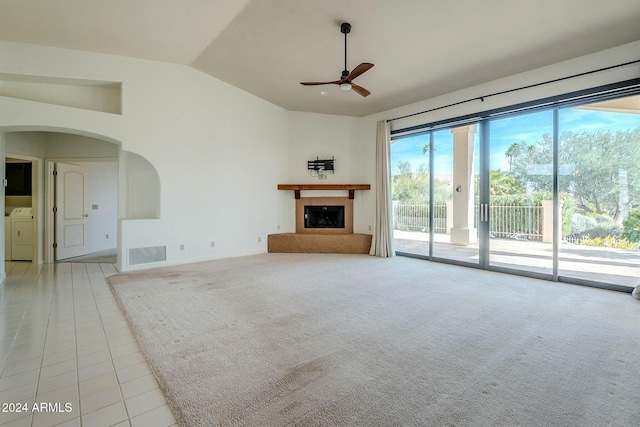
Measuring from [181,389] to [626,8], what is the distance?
5267mm

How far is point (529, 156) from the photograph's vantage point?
15.0 feet

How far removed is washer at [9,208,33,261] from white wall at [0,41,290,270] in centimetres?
253

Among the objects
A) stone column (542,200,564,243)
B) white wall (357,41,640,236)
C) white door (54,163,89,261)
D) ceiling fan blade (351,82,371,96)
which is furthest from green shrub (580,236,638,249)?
white door (54,163,89,261)

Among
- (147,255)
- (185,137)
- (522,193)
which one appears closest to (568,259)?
(522,193)

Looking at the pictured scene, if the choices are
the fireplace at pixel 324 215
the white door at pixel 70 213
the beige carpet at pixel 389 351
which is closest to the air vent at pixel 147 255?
the beige carpet at pixel 389 351

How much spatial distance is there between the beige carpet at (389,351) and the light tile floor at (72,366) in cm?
14

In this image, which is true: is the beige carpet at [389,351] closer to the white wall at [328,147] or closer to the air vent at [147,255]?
the air vent at [147,255]

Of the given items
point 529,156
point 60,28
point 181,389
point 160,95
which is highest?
point 60,28

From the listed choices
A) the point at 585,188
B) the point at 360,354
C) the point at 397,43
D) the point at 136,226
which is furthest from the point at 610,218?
the point at 136,226

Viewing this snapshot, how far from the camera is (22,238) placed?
5770 mm

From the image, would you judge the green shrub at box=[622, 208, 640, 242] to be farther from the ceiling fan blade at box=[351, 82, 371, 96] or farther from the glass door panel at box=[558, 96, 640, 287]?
the ceiling fan blade at box=[351, 82, 371, 96]

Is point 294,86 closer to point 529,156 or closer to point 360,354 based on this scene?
point 529,156

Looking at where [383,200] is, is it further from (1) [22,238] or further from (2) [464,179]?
(1) [22,238]

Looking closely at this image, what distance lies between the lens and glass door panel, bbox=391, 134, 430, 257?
598 cm
